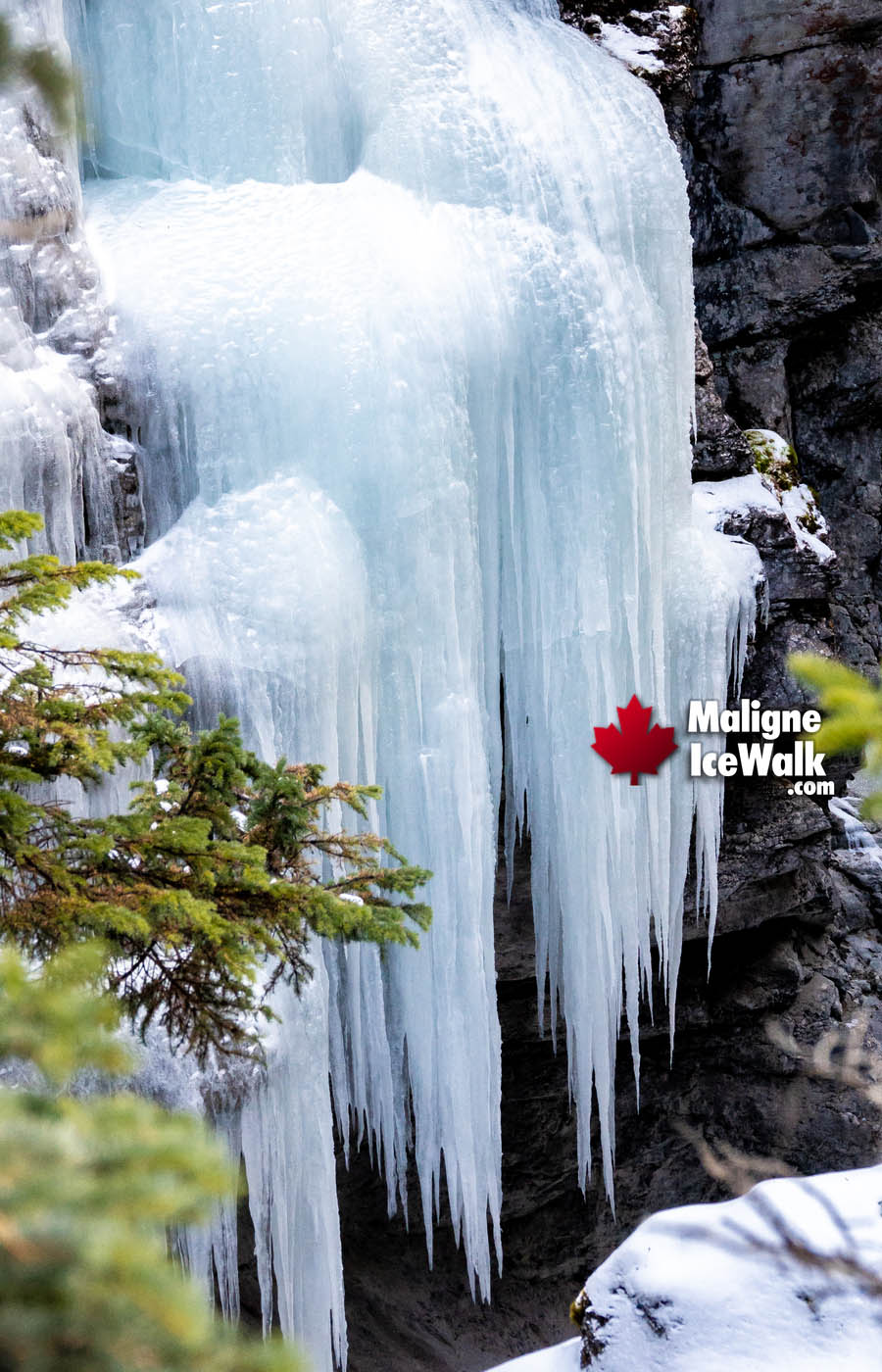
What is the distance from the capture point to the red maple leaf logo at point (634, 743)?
14.5 ft

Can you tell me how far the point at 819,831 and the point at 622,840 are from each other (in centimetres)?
151

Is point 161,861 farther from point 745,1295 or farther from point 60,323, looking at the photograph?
point 60,323

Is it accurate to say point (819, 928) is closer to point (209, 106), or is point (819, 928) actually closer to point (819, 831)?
point (819, 831)

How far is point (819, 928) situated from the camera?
20.2 ft

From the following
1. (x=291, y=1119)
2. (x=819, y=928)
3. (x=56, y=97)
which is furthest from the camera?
(x=819, y=928)

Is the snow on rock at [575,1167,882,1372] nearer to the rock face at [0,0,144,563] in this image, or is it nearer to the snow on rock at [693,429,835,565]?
the rock face at [0,0,144,563]

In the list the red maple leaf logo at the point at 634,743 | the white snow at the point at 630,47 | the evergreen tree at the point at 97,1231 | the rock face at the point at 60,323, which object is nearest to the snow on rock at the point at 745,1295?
the evergreen tree at the point at 97,1231

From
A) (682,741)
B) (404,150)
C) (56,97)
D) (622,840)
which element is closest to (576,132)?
(404,150)

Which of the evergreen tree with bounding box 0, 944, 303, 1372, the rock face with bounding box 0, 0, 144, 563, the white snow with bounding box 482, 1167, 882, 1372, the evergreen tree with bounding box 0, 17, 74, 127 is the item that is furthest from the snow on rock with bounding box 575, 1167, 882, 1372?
the rock face with bounding box 0, 0, 144, 563

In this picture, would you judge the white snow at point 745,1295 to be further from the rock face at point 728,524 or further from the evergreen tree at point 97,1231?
the rock face at point 728,524

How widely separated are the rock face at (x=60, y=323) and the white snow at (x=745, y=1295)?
2.21 m

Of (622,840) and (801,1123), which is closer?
(622,840)

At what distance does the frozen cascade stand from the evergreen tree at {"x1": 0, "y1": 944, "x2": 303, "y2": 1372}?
8.78ft

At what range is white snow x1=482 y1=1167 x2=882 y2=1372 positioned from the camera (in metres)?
2.36
